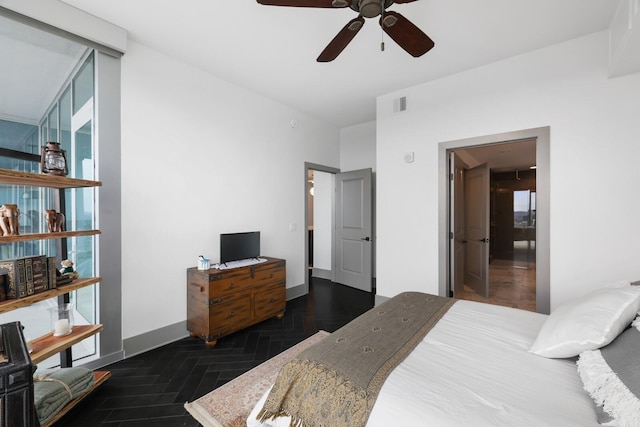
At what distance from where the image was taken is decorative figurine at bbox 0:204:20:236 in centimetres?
153

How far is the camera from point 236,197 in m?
3.33

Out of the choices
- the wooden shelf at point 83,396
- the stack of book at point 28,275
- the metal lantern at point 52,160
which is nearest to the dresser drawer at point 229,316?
the wooden shelf at point 83,396

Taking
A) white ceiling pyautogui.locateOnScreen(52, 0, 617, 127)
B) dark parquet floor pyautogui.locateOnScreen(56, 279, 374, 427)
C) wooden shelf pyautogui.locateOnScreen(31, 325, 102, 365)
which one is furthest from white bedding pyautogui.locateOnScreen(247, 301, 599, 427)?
white ceiling pyautogui.locateOnScreen(52, 0, 617, 127)

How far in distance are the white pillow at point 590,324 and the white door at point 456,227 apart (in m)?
1.94

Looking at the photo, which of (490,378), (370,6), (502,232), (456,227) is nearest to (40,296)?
(490,378)

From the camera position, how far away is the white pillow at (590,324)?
3.73 feet

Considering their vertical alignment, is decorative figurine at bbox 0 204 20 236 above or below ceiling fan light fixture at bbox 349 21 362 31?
below

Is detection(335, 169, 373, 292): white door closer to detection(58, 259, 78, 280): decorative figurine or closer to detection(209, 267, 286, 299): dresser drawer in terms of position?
detection(209, 267, 286, 299): dresser drawer

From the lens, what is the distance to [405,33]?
5.56ft

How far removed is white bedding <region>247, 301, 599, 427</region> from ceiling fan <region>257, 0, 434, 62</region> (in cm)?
183

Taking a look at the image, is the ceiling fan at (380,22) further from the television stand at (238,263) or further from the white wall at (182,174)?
the television stand at (238,263)

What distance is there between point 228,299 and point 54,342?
128 centimetres

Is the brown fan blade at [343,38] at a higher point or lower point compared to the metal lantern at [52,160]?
higher

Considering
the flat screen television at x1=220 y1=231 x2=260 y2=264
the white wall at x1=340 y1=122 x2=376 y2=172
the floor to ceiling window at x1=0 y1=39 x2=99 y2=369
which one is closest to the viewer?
the floor to ceiling window at x1=0 y1=39 x2=99 y2=369
